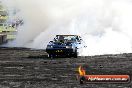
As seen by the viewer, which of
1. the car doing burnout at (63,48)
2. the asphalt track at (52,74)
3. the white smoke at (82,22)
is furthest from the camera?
the white smoke at (82,22)

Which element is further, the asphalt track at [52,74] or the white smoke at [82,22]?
the white smoke at [82,22]

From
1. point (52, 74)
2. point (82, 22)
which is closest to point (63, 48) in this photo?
point (52, 74)

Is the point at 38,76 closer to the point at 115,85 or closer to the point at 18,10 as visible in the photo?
the point at 115,85

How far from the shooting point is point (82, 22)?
181 feet

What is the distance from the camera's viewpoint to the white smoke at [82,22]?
159ft

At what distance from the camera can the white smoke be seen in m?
48.4

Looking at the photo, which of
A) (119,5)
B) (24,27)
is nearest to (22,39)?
(24,27)

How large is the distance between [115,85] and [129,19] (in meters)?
29.8

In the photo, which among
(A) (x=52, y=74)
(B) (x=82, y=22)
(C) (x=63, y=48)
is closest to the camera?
(A) (x=52, y=74)

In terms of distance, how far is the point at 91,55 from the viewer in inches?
1711

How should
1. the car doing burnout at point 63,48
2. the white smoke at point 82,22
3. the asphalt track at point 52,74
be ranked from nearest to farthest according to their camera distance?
the asphalt track at point 52,74 < the car doing burnout at point 63,48 < the white smoke at point 82,22

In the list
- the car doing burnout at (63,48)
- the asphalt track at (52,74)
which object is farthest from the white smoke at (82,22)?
the asphalt track at (52,74)

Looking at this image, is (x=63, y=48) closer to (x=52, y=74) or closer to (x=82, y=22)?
(x=52, y=74)

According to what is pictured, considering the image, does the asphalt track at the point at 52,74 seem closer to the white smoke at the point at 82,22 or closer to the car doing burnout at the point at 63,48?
the car doing burnout at the point at 63,48
